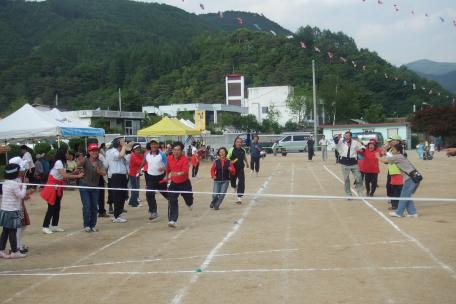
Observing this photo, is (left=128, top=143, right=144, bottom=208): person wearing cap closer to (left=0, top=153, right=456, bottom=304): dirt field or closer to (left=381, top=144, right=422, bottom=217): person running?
(left=0, top=153, right=456, bottom=304): dirt field

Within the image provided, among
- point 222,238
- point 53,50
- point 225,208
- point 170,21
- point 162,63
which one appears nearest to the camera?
point 222,238

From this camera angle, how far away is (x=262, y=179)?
78.1 feet

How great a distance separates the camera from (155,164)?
41.1 feet

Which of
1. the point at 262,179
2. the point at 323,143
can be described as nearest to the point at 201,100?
the point at 323,143

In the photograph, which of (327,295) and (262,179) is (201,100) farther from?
(327,295)

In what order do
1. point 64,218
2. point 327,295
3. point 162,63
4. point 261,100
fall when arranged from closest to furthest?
point 327,295, point 64,218, point 261,100, point 162,63

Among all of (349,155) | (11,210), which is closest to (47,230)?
(11,210)

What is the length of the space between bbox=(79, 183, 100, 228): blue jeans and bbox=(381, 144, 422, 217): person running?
6029mm

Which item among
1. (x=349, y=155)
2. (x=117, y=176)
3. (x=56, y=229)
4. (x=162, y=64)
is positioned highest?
(x=162, y=64)

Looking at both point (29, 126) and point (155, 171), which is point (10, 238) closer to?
point (155, 171)

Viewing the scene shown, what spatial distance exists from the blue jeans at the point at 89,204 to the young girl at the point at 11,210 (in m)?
2.03

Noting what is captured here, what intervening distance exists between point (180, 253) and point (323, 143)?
28887 mm

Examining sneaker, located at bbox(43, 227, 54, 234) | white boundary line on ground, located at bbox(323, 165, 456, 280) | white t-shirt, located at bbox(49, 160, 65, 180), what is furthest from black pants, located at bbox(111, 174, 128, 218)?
white boundary line on ground, located at bbox(323, 165, 456, 280)

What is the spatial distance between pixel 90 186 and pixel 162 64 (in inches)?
4571
